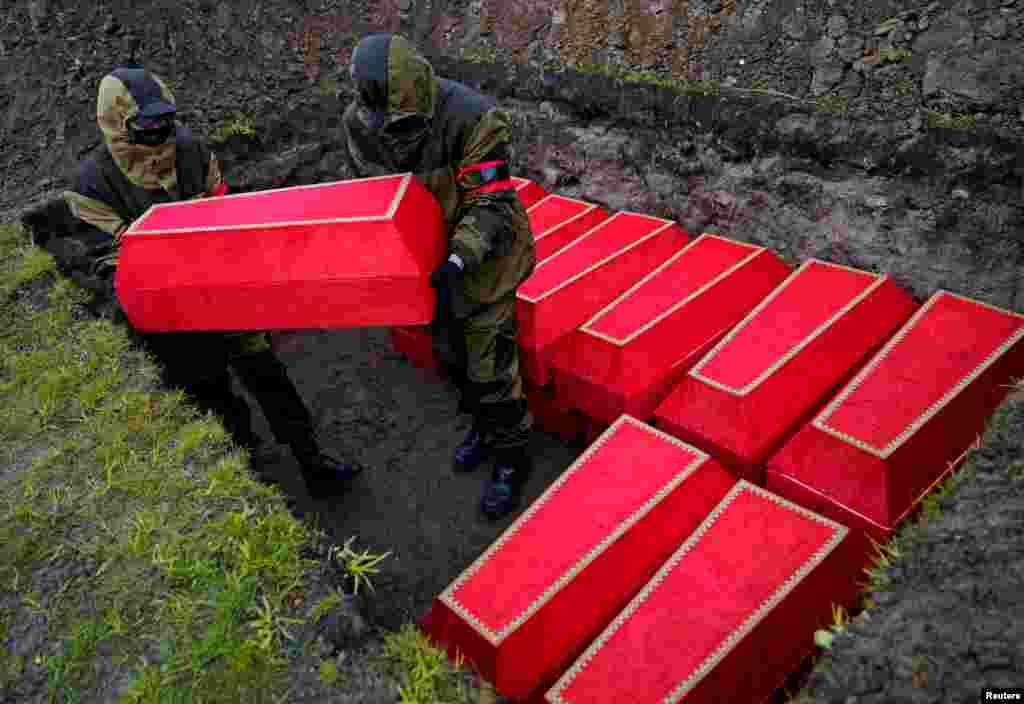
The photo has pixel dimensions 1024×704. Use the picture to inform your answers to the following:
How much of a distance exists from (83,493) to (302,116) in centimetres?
396

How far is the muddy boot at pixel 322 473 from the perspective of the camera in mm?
3406

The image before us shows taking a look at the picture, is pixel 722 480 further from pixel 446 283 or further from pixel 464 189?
pixel 464 189

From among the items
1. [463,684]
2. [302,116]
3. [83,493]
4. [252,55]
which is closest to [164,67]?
[252,55]

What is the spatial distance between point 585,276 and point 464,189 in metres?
0.96

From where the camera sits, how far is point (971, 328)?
8.11 ft

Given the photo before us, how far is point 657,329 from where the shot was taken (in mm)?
2930

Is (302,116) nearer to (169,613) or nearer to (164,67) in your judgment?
(164,67)

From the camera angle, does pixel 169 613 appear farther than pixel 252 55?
No

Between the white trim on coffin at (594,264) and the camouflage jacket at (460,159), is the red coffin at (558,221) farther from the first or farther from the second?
the camouflage jacket at (460,159)

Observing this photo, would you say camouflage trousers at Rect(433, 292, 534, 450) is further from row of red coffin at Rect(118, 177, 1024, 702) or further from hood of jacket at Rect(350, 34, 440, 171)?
hood of jacket at Rect(350, 34, 440, 171)

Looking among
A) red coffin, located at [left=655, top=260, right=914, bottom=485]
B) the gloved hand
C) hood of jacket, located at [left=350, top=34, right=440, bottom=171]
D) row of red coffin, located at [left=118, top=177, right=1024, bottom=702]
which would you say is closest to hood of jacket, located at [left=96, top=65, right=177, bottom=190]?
row of red coffin, located at [left=118, top=177, right=1024, bottom=702]

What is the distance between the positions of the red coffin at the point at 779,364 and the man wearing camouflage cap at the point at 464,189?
32.8 inches

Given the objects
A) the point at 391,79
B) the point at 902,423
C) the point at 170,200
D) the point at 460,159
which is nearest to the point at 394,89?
the point at 391,79

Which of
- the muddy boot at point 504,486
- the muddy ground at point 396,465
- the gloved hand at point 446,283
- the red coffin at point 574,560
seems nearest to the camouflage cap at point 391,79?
the gloved hand at point 446,283
